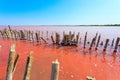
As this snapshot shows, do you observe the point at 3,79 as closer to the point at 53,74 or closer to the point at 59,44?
the point at 53,74

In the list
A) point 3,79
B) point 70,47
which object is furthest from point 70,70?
point 70,47

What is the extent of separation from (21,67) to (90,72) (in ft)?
13.3

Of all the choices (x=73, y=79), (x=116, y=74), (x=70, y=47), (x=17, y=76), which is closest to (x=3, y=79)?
(x=17, y=76)

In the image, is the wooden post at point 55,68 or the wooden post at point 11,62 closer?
the wooden post at point 55,68

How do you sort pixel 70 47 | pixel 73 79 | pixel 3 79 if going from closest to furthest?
pixel 3 79 < pixel 73 79 < pixel 70 47

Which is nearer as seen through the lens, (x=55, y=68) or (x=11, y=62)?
(x=55, y=68)

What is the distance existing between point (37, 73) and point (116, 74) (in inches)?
182

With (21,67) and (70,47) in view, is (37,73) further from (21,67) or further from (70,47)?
(70,47)

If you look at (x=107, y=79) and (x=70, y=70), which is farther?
(x=70, y=70)

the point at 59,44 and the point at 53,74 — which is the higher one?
the point at 53,74

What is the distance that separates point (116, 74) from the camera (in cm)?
991

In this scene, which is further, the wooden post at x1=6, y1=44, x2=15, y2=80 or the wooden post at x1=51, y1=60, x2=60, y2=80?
the wooden post at x1=6, y1=44, x2=15, y2=80

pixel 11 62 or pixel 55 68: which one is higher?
pixel 55 68

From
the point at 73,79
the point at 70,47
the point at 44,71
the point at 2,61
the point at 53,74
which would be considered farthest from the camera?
the point at 70,47
